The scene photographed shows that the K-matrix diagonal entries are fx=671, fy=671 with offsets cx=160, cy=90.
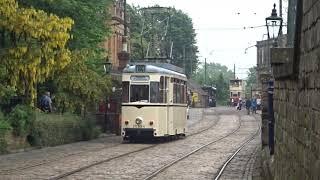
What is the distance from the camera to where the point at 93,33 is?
31.9 metres

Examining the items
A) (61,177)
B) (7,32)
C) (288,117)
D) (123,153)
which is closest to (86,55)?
(7,32)

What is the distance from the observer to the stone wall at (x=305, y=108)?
5.40 meters

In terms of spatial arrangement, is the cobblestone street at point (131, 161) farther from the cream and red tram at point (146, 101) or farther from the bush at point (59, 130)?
the cream and red tram at point (146, 101)

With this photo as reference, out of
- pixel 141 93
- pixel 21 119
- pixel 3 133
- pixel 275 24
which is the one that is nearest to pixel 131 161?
pixel 3 133

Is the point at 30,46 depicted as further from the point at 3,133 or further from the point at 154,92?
the point at 154,92

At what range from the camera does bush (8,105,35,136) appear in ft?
76.6

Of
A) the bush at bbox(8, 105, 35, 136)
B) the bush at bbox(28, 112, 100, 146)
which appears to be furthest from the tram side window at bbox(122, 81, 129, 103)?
the bush at bbox(8, 105, 35, 136)

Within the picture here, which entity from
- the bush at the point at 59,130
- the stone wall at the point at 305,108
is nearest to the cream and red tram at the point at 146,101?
the bush at the point at 59,130

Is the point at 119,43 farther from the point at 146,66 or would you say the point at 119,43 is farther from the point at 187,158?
the point at 187,158

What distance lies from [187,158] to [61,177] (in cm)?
690

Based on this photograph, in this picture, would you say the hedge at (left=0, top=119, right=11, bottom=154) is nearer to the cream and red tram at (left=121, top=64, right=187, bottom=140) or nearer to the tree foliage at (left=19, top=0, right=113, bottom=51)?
the cream and red tram at (left=121, top=64, right=187, bottom=140)

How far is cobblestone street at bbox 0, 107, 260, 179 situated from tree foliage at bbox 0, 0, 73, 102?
9.51 ft

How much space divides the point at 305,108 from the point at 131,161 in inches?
538

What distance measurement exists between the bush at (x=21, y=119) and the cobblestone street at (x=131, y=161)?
2.90 ft
